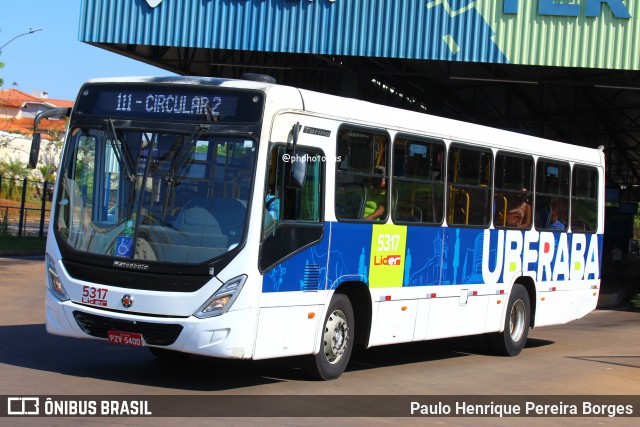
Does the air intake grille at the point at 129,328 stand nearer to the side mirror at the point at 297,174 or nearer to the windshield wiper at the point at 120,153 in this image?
the windshield wiper at the point at 120,153

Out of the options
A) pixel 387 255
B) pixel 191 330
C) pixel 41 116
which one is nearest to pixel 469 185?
pixel 387 255

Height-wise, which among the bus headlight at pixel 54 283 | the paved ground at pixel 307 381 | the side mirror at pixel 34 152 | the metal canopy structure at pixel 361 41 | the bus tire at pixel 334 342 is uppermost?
the metal canopy structure at pixel 361 41

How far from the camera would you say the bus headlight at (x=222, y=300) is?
8.93 metres

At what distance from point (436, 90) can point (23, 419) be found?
2305 cm

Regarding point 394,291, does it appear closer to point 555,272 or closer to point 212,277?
point 212,277

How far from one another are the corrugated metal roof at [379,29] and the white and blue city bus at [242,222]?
9.62 meters

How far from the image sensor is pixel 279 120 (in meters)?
9.45

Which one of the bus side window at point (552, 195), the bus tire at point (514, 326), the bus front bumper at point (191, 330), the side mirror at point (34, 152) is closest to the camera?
the bus front bumper at point (191, 330)

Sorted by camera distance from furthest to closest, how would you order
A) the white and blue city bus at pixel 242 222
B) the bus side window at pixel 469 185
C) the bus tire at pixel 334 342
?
the bus side window at pixel 469 185 → the bus tire at pixel 334 342 → the white and blue city bus at pixel 242 222

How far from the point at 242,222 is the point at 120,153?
1.49 meters

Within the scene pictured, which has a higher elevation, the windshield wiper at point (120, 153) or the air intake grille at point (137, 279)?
the windshield wiper at point (120, 153)

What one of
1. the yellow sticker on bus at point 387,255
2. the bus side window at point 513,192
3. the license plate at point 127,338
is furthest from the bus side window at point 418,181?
the license plate at point 127,338

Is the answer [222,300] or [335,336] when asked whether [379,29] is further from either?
[222,300]

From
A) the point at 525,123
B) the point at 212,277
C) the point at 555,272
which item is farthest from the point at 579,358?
the point at 525,123
